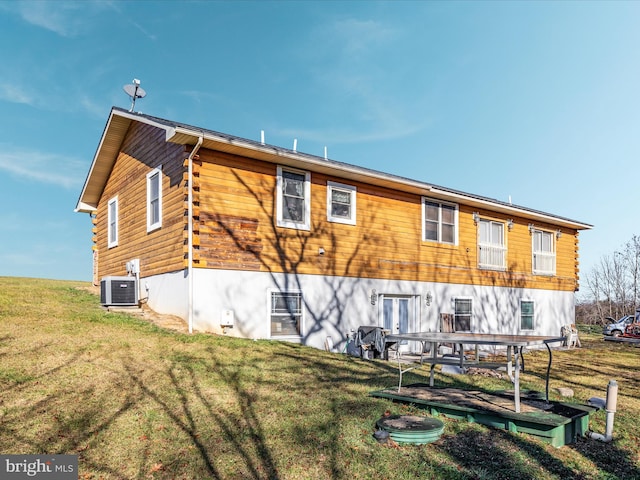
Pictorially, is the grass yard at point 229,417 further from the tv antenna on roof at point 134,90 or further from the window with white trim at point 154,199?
the tv antenna on roof at point 134,90

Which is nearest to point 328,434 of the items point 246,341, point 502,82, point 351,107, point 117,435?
point 117,435

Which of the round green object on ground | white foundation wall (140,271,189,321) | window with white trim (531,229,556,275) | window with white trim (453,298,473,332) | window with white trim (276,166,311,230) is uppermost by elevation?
window with white trim (276,166,311,230)

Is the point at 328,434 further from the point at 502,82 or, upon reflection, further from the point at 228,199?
the point at 502,82

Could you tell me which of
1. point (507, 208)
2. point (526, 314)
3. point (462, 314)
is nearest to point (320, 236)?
point (462, 314)

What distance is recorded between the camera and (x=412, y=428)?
20.5 feet

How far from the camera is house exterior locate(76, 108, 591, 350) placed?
12414 mm

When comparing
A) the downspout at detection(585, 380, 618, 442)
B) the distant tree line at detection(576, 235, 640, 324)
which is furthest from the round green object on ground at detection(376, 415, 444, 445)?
the distant tree line at detection(576, 235, 640, 324)

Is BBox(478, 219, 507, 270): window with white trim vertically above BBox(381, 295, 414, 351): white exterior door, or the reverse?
BBox(478, 219, 507, 270): window with white trim

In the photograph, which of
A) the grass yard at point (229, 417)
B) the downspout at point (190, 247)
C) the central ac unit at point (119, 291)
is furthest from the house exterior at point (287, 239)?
the grass yard at point (229, 417)

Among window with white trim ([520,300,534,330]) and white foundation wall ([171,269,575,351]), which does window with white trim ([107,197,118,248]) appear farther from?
window with white trim ([520,300,534,330])

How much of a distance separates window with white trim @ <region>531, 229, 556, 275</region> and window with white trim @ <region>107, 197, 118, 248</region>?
58.4ft

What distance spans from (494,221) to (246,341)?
1276 centimetres

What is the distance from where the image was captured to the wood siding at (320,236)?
12500 millimetres

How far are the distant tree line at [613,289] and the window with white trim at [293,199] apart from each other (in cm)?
3515
